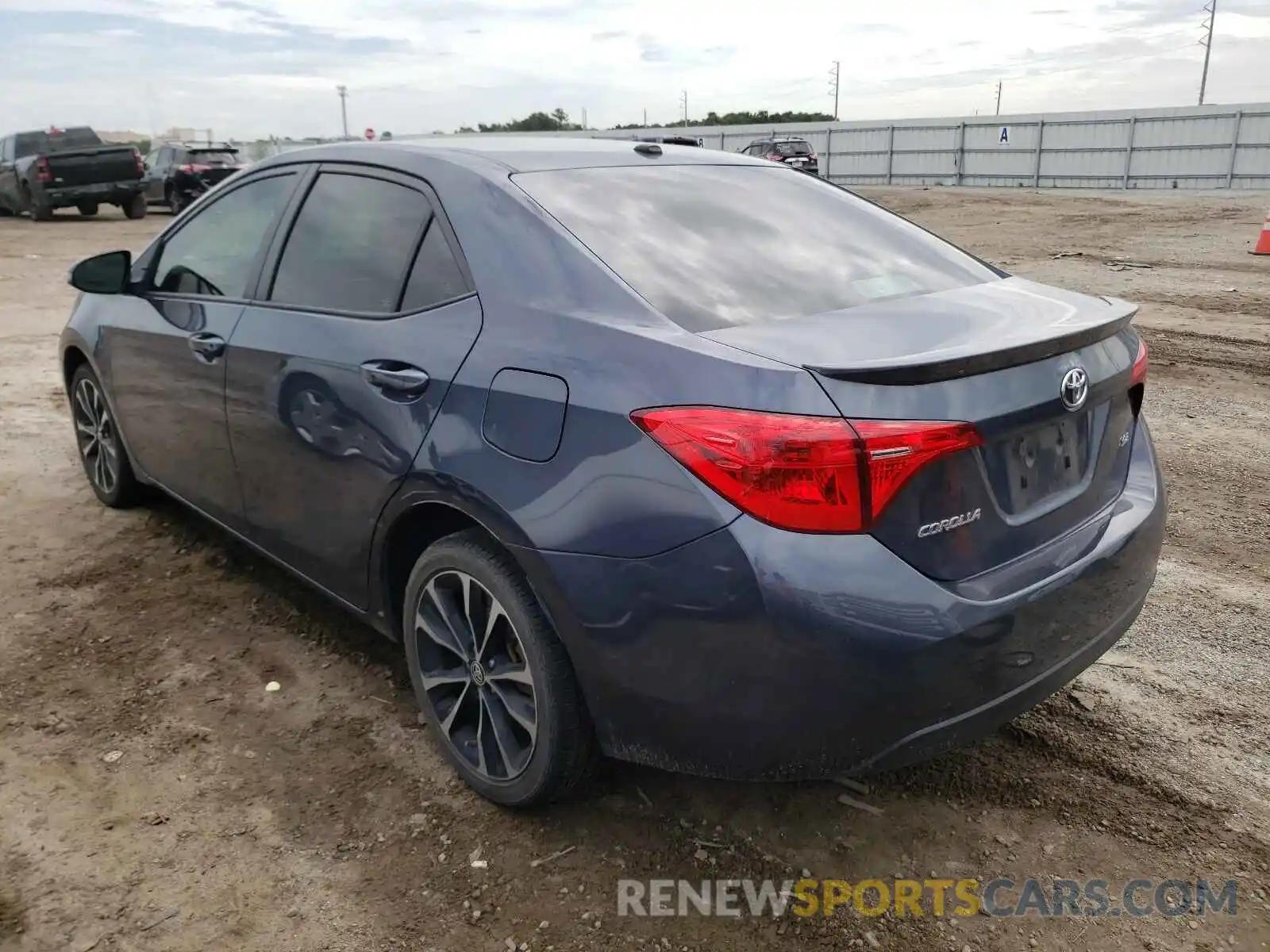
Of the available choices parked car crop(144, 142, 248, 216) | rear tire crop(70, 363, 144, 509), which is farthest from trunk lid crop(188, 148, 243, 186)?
rear tire crop(70, 363, 144, 509)

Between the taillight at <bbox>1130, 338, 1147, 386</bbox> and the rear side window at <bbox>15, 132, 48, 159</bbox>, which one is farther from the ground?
the rear side window at <bbox>15, 132, 48, 159</bbox>

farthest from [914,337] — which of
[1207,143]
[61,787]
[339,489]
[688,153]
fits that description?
[1207,143]

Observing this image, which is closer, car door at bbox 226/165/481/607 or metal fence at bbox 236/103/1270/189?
car door at bbox 226/165/481/607

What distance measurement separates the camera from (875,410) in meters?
1.99

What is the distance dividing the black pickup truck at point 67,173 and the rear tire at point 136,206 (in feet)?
0.06

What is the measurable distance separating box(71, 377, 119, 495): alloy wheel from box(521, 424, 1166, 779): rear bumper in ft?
10.8

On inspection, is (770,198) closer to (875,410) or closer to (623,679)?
(875,410)

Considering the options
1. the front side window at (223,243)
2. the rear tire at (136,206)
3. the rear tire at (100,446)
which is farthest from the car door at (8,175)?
the front side window at (223,243)

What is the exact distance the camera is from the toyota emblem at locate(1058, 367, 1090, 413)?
2.27 metres

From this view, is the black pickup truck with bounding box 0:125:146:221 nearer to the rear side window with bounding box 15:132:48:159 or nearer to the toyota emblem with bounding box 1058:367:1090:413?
the rear side window with bounding box 15:132:48:159

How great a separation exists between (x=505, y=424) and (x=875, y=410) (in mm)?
869

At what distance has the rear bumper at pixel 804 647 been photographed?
1977 millimetres

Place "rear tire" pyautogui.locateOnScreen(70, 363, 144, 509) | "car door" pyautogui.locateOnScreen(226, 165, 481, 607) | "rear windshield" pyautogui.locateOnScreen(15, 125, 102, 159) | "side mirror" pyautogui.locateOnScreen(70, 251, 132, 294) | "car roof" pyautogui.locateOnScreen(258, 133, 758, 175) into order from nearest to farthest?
"car door" pyautogui.locateOnScreen(226, 165, 481, 607)
"car roof" pyautogui.locateOnScreen(258, 133, 758, 175)
"side mirror" pyautogui.locateOnScreen(70, 251, 132, 294)
"rear tire" pyautogui.locateOnScreen(70, 363, 144, 509)
"rear windshield" pyautogui.locateOnScreen(15, 125, 102, 159)

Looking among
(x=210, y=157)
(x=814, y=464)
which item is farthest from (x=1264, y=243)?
(x=210, y=157)
